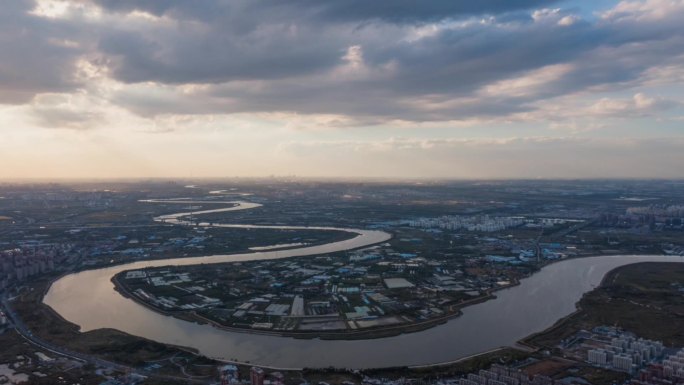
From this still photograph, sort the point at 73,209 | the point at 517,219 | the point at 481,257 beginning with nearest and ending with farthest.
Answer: the point at 481,257, the point at 517,219, the point at 73,209

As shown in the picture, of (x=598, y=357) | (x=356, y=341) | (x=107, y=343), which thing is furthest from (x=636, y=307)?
(x=107, y=343)

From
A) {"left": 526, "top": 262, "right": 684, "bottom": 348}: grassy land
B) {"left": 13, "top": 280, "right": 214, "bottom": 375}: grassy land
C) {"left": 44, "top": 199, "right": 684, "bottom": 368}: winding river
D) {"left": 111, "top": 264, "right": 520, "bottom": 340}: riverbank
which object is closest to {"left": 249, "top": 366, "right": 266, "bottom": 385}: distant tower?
{"left": 13, "top": 280, "right": 214, "bottom": 375}: grassy land

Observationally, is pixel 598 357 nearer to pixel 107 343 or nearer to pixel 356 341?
pixel 356 341

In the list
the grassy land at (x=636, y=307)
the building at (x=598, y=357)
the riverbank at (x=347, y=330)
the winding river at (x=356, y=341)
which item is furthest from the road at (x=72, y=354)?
the grassy land at (x=636, y=307)

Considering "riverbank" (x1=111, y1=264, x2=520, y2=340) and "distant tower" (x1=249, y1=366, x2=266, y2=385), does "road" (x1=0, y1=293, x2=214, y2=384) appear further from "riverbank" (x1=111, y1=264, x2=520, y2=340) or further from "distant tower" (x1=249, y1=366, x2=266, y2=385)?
"riverbank" (x1=111, y1=264, x2=520, y2=340)

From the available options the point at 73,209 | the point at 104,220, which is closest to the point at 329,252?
the point at 104,220

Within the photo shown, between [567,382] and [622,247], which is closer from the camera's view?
[567,382]

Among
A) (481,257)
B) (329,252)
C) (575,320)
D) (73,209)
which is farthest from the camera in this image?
(73,209)

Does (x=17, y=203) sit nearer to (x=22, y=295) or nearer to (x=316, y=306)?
(x=22, y=295)
